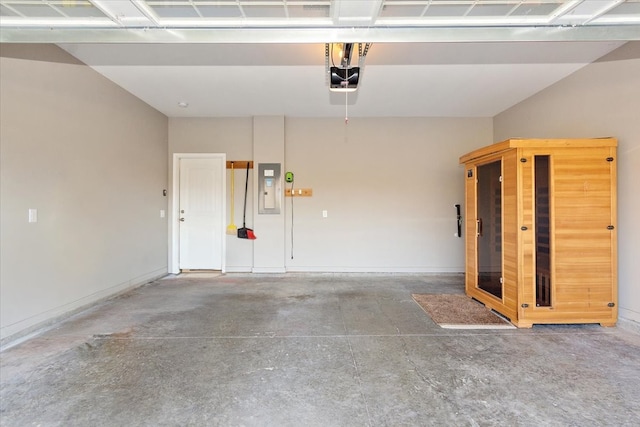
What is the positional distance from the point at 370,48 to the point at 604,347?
11.5 ft

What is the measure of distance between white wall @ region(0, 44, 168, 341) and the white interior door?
79 centimetres

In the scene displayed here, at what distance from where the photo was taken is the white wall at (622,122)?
2896mm

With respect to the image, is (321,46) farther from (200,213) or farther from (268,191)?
(200,213)

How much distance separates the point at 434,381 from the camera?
208 cm

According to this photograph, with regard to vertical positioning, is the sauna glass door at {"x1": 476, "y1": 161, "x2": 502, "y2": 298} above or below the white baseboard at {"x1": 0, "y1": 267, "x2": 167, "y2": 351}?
above

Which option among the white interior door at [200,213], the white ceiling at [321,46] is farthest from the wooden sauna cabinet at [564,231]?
the white interior door at [200,213]

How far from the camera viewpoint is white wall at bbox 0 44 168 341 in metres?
2.65

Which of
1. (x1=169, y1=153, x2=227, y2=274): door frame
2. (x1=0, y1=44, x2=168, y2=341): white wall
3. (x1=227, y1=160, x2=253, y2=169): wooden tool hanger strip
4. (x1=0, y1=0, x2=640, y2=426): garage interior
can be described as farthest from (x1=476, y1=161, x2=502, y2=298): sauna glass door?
(x1=0, y1=44, x2=168, y2=341): white wall

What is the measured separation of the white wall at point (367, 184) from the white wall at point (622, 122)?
183cm

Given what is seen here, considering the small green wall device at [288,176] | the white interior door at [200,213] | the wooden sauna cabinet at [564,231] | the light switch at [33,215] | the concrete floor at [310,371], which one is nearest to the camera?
the concrete floor at [310,371]

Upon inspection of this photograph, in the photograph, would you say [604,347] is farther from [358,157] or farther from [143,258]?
[143,258]

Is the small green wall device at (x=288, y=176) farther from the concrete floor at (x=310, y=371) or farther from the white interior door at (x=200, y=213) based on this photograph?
the concrete floor at (x=310, y=371)

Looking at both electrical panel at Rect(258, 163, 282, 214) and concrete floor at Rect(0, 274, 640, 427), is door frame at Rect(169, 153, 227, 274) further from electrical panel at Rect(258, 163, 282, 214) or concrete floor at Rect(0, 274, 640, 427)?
concrete floor at Rect(0, 274, 640, 427)

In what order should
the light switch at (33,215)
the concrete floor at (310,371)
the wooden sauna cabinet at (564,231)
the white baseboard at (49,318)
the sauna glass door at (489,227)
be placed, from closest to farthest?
the concrete floor at (310,371)
the white baseboard at (49,318)
the light switch at (33,215)
the wooden sauna cabinet at (564,231)
the sauna glass door at (489,227)
